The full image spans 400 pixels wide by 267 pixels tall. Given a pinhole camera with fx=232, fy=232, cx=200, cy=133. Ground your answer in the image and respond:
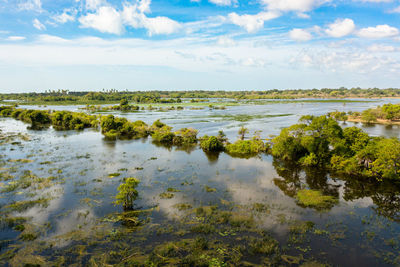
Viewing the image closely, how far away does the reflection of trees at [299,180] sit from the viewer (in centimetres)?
3181

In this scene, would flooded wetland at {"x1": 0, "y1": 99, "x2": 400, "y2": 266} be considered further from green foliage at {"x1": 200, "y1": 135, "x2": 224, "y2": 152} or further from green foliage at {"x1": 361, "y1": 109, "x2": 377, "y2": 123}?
green foliage at {"x1": 361, "y1": 109, "x2": 377, "y2": 123}

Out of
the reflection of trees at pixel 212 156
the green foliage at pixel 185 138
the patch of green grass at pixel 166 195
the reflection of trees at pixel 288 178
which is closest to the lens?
the patch of green grass at pixel 166 195

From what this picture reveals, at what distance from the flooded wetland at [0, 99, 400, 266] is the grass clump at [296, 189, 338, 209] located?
12 centimetres

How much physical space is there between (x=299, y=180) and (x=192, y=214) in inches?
752

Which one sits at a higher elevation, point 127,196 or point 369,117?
point 369,117

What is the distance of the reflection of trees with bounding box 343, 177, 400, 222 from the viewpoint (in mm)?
26370

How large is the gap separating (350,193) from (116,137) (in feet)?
187

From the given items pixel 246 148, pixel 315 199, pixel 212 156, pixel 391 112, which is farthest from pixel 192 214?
pixel 391 112

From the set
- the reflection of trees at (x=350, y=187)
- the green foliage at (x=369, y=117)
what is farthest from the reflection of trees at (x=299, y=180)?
the green foliage at (x=369, y=117)

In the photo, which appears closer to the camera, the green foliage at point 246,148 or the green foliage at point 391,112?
the green foliage at point 246,148

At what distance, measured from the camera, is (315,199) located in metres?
28.9

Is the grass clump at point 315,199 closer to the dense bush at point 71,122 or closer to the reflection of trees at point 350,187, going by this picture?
the reflection of trees at point 350,187

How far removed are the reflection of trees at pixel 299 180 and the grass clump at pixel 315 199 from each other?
3.07 feet

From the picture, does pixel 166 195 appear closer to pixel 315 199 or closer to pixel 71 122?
pixel 315 199
